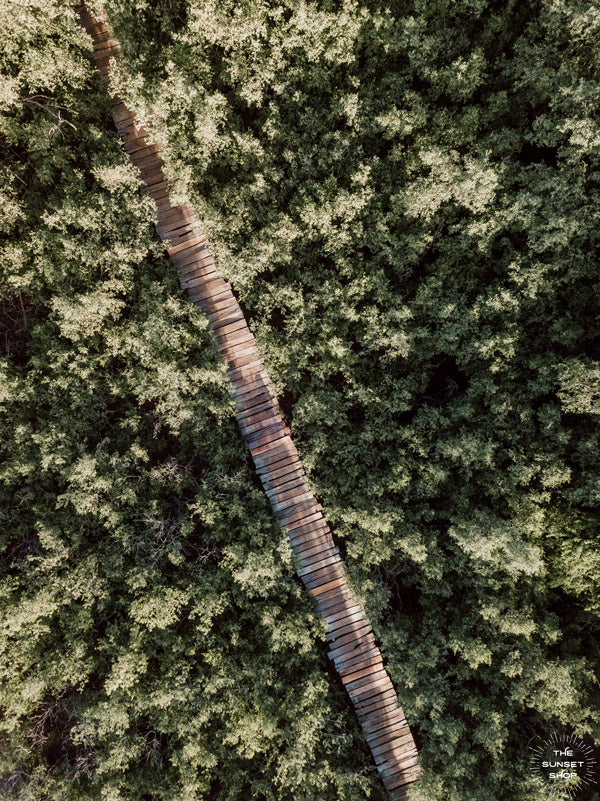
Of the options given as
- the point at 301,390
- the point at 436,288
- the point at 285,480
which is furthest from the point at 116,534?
the point at 436,288

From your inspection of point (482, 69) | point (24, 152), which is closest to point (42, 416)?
point (24, 152)

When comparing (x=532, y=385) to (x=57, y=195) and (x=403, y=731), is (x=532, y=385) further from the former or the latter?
(x=57, y=195)

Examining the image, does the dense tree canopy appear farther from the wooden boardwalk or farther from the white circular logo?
the wooden boardwalk

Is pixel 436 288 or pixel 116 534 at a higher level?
pixel 436 288

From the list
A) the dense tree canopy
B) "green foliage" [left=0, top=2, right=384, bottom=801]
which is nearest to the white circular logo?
the dense tree canopy

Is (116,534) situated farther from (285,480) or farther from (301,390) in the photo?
(301,390)

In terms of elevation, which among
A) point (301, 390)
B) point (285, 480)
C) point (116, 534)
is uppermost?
point (301, 390)
